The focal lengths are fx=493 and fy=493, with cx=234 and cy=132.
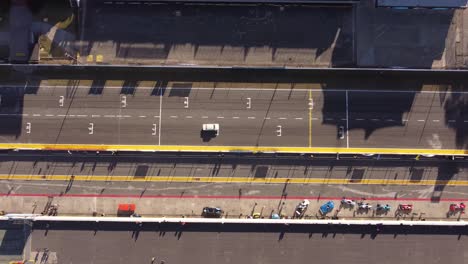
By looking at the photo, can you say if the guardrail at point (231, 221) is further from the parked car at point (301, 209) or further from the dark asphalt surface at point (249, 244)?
the parked car at point (301, 209)

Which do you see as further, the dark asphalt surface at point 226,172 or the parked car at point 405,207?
the dark asphalt surface at point 226,172

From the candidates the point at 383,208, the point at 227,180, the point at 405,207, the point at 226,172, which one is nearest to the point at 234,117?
the point at 226,172

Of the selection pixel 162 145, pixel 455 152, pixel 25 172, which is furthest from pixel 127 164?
pixel 455 152

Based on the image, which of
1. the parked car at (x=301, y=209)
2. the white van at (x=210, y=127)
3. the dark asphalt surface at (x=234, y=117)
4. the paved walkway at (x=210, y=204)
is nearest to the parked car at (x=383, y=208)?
the paved walkway at (x=210, y=204)

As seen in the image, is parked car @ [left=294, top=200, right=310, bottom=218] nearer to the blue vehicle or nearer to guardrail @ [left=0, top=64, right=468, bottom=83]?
A: the blue vehicle

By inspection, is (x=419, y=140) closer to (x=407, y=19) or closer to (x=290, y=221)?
(x=407, y=19)
